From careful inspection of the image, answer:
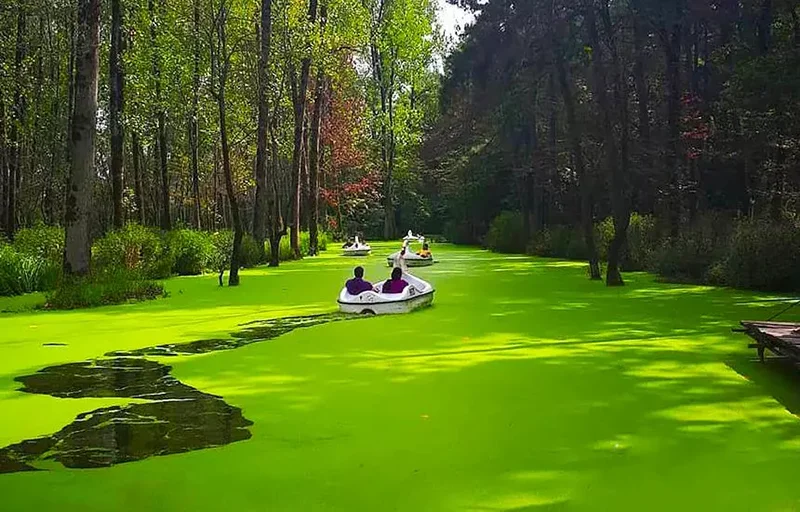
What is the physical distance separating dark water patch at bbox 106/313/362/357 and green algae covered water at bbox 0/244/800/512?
1.7 inches

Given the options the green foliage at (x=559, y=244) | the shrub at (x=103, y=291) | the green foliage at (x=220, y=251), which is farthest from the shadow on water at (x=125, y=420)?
Answer: the green foliage at (x=559, y=244)

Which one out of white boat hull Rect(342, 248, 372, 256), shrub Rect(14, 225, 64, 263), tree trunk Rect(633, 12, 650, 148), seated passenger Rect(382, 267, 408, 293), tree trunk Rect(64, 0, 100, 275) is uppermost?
tree trunk Rect(633, 12, 650, 148)

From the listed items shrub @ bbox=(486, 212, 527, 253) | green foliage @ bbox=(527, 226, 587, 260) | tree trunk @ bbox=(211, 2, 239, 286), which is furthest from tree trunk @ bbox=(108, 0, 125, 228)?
shrub @ bbox=(486, 212, 527, 253)

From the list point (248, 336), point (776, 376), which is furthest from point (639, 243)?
point (776, 376)

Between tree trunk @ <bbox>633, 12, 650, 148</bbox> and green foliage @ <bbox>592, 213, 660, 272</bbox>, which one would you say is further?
tree trunk @ <bbox>633, 12, 650, 148</bbox>

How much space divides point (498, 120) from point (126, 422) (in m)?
20.2

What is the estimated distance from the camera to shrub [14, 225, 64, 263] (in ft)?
42.0

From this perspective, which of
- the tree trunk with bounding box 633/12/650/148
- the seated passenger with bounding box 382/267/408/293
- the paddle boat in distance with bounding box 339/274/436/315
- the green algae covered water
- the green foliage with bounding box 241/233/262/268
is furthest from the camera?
the green foliage with bounding box 241/233/262/268

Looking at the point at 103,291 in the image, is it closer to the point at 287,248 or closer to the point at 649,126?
the point at 287,248

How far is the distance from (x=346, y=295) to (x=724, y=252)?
6.85m

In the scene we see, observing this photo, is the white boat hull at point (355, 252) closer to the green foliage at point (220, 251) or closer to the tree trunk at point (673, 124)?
the green foliage at point (220, 251)

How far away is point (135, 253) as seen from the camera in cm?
1406

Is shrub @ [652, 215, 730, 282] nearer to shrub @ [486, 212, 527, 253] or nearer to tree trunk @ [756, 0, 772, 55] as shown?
tree trunk @ [756, 0, 772, 55]

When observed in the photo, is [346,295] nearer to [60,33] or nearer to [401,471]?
[401,471]
